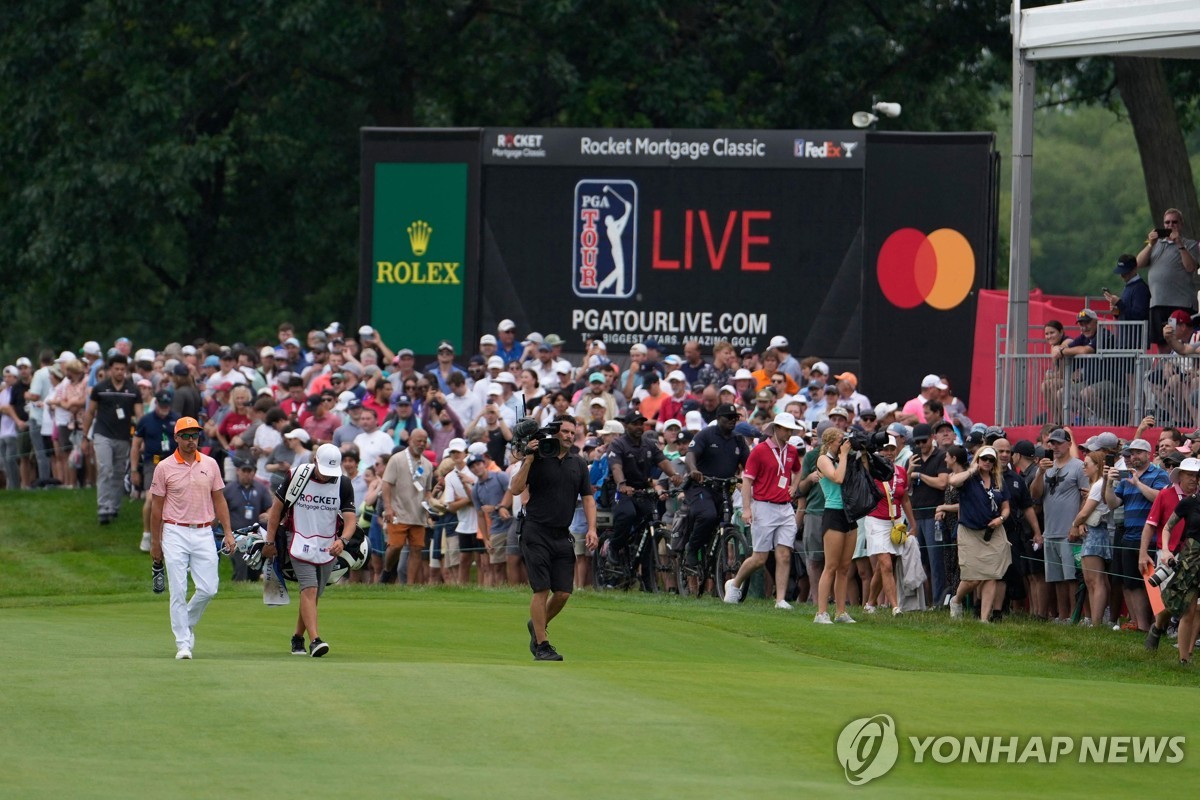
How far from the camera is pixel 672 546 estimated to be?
21.8 metres

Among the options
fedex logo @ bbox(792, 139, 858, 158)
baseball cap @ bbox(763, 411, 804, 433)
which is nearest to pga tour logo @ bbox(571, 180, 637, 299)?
fedex logo @ bbox(792, 139, 858, 158)

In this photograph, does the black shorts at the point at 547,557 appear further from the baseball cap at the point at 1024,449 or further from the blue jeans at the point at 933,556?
the baseball cap at the point at 1024,449

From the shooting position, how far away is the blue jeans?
20.9 m

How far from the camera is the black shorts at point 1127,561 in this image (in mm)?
19094

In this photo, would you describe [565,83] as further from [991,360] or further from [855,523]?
[855,523]

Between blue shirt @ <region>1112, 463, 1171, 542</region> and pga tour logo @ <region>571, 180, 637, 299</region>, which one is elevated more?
A: pga tour logo @ <region>571, 180, 637, 299</region>

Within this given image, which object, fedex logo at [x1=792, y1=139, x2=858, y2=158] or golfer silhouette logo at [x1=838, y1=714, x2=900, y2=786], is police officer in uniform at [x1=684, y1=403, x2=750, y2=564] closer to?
fedex logo at [x1=792, y1=139, x2=858, y2=158]

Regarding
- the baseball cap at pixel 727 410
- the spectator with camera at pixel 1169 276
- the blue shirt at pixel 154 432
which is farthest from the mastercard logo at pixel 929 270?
the blue shirt at pixel 154 432

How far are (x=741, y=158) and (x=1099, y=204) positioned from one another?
2885 inches

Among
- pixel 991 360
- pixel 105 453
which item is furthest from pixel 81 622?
pixel 991 360

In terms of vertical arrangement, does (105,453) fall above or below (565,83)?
below

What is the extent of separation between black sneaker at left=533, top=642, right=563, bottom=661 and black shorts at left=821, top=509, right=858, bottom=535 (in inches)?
172

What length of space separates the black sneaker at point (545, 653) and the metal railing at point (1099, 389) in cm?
837

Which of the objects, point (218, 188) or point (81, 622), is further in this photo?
point (218, 188)
